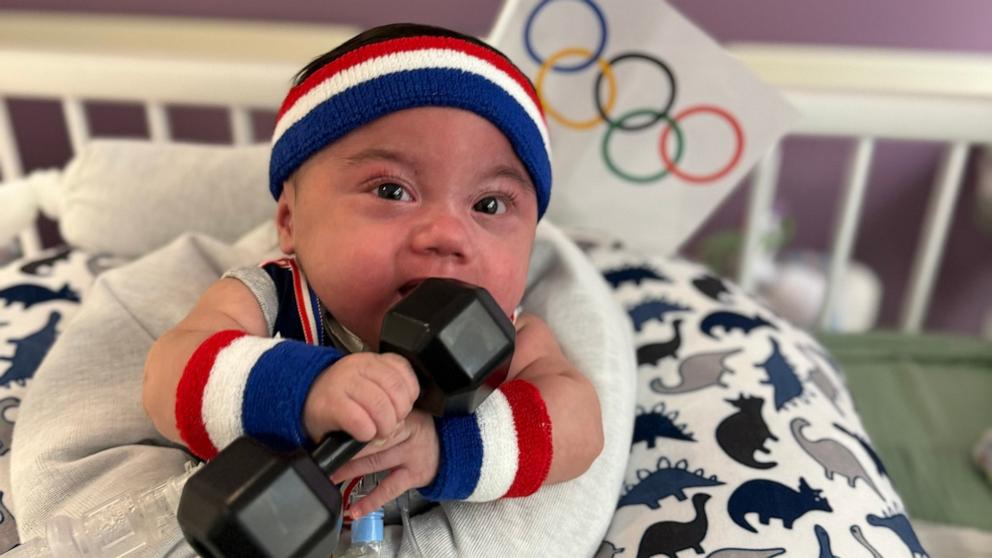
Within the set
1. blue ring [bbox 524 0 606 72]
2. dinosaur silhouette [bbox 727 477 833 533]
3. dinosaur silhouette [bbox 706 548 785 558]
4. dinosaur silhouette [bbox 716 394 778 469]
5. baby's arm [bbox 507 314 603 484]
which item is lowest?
dinosaur silhouette [bbox 706 548 785 558]

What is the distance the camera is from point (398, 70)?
0.61 m

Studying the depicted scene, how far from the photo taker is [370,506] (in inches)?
21.4

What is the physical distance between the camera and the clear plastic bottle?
0.57 meters

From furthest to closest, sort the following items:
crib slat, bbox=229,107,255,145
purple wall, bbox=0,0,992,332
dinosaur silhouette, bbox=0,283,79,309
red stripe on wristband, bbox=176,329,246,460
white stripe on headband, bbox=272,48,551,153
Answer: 1. purple wall, bbox=0,0,992,332
2. crib slat, bbox=229,107,255,145
3. dinosaur silhouette, bbox=0,283,79,309
4. white stripe on headband, bbox=272,48,551,153
5. red stripe on wristband, bbox=176,329,246,460

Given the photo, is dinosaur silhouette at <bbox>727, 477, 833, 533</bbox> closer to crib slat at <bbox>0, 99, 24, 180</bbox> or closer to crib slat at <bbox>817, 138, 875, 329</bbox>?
crib slat at <bbox>817, 138, 875, 329</bbox>

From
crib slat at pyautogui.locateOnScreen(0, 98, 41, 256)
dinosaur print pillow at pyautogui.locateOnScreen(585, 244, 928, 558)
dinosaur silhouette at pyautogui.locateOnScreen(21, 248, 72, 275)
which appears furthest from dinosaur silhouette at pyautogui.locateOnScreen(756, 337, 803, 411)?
crib slat at pyautogui.locateOnScreen(0, 98, 41, 256)

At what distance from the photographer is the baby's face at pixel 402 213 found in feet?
1.92

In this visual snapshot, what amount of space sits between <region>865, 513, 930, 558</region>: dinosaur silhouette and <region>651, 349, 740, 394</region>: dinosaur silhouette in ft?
0.57

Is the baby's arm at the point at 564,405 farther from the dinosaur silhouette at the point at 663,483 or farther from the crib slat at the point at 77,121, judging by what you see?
the crib slat at the point at 77,121

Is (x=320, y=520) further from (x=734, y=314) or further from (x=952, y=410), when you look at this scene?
(x=952, y=410)

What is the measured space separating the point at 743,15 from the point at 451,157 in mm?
867

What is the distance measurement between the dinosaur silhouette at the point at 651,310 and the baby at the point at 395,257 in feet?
0.71

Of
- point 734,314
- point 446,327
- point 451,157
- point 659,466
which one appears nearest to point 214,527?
point 446,327

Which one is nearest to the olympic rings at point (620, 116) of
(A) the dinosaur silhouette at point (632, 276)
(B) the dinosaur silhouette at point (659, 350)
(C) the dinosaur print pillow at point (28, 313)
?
(A) the dinosaur silhouette at point (632, 276)
